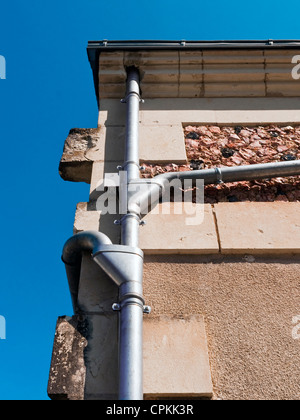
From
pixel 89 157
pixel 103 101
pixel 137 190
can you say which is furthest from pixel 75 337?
pixel 103 101

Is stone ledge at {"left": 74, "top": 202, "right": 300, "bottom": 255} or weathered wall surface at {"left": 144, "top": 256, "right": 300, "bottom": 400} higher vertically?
stone ledge at {"left": 74, "top": 202, "right": 300, "bottom": 255}

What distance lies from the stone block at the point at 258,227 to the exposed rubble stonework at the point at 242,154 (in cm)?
13

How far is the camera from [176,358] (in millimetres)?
2303

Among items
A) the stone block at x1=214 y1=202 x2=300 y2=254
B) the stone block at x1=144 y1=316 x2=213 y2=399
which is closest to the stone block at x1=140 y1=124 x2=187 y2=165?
the stone block at x1=214 y1=202 x2=300 y2=254

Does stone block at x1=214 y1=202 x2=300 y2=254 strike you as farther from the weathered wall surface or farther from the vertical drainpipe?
the vertical drainpipe

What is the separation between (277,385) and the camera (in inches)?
88.3

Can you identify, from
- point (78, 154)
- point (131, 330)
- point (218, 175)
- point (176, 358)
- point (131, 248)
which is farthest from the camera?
point (78, 154)

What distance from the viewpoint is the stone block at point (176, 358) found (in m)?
2.19

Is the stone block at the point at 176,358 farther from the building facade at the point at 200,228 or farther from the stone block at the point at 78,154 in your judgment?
the stone block at the point at 78,154

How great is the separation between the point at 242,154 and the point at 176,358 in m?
1.72

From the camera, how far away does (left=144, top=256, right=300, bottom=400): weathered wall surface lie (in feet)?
7.43

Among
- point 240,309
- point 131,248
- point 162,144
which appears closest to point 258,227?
point 240,309

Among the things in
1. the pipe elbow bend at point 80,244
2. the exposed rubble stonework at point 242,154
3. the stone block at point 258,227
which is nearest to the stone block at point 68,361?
the pipe elbow bend at point 80,244

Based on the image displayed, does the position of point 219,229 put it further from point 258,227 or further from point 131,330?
point 131,330
